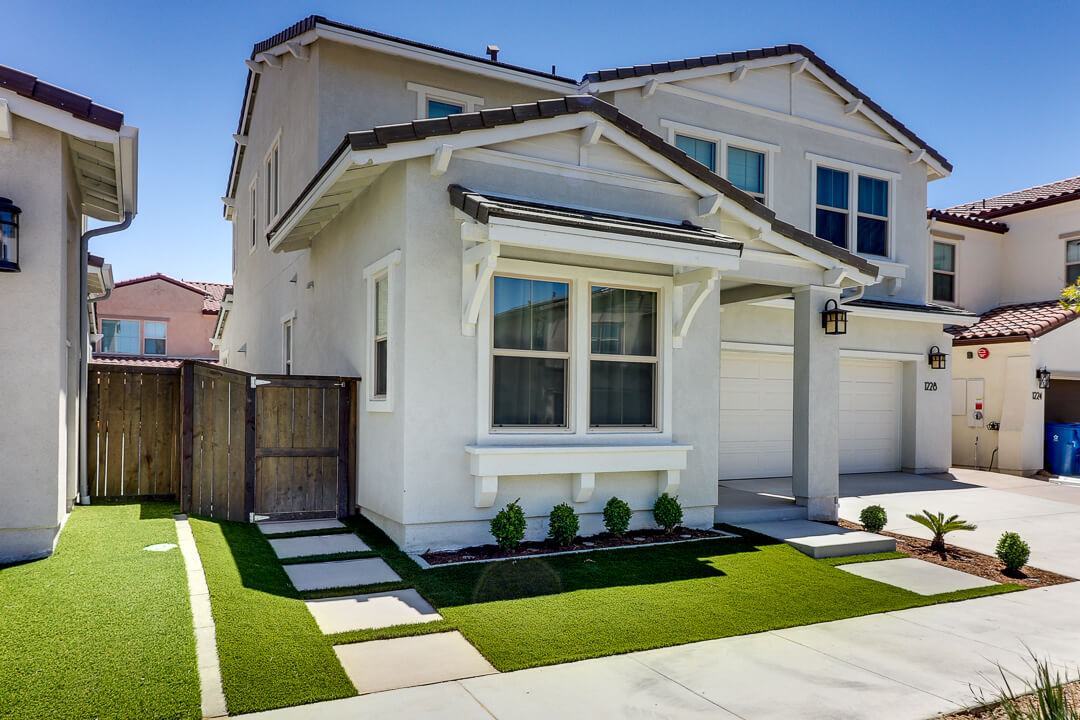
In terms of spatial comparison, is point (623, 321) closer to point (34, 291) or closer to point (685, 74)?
point (34, 291)

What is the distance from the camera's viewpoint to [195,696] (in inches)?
148

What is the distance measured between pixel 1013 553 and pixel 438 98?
9756mm

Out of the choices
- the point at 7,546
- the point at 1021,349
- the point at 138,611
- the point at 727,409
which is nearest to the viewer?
the point at 138,611

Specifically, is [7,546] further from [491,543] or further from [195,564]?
[491,543]

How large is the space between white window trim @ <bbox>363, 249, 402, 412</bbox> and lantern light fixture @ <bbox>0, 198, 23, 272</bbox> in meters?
3.12

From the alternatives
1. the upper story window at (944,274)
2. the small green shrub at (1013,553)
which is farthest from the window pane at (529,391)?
the upper story window at (944,274)

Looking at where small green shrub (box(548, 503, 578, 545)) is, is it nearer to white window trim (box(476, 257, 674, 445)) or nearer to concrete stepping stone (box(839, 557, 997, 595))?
white window trim (box(476, 257, 674, 445))

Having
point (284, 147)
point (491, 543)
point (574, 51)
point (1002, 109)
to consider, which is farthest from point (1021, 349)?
point (284, 147)

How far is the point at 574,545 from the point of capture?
7.36 meters

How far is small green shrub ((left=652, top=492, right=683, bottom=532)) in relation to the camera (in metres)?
7.89

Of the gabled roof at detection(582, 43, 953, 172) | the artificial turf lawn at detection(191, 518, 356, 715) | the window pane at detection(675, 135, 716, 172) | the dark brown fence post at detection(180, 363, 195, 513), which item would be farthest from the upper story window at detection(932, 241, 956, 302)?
the artificial turf lawn at detection(191, 518, 356, 715)

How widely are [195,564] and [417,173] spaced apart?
4.08 meters

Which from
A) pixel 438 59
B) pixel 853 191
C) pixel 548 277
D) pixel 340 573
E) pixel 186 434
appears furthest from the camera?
pixel 853 191

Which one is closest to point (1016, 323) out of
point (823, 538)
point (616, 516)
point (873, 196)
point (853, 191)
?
point (873, 196)
